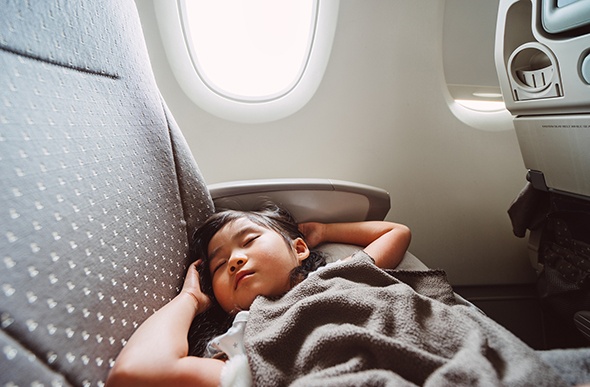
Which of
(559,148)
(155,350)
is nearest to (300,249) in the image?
(155,350)

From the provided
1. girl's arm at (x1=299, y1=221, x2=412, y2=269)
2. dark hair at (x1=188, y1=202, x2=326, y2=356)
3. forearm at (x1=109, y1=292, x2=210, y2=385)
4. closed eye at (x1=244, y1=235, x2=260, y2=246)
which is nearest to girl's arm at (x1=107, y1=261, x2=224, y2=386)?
forearm at (x1=109, y1=292, x2=210, y2=385)

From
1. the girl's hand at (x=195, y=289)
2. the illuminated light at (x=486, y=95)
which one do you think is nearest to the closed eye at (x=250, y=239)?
the girl's hand at (x=195, y=289)

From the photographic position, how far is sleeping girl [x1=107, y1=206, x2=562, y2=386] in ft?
1.50

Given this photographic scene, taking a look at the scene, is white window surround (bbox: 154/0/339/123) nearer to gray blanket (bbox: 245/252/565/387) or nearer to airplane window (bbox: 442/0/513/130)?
airplane window (bbox: 442/0/513/130)

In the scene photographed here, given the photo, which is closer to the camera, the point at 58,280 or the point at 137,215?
the point at 58,280

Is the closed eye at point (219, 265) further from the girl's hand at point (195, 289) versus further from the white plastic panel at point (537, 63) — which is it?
the white plastic panel at point (537, 63)

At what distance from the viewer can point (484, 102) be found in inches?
57.6

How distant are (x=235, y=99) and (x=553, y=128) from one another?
3.18ft

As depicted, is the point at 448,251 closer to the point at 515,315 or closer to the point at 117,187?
the point at 515,315

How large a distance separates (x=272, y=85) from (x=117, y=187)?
3.12 ft

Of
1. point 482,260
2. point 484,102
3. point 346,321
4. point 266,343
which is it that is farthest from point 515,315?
point 266,343

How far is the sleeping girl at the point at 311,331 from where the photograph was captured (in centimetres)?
46

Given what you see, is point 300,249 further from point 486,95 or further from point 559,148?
point 486,95

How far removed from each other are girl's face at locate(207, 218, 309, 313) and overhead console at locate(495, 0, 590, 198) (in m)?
0.67
